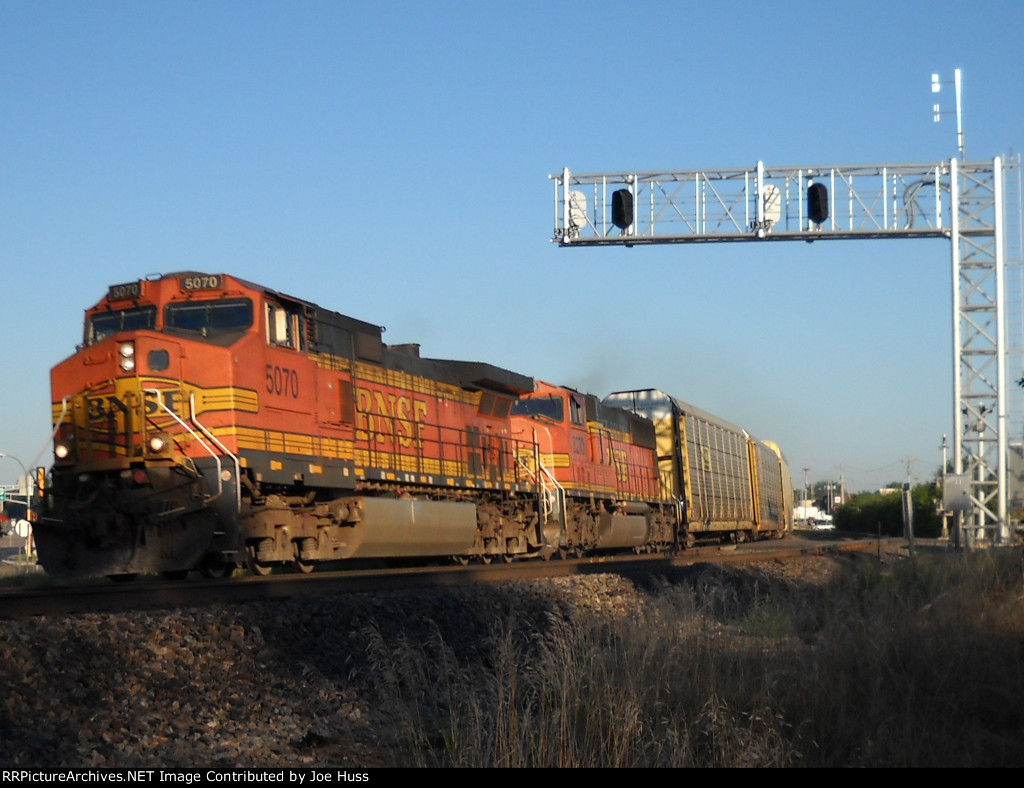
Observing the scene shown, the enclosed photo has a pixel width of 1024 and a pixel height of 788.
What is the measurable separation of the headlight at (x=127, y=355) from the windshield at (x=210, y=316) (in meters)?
0.75

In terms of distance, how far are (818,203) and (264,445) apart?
16.7m

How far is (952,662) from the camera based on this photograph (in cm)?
791

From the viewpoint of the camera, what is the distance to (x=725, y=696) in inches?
285

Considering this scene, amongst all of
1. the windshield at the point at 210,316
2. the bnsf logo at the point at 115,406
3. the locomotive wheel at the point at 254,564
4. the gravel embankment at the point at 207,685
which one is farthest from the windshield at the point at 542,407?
the gravel embankment at the point at 207,685

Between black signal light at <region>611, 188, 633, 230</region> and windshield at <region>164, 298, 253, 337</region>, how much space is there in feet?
44.9

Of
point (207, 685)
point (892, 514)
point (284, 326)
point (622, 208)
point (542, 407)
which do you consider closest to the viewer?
point (207, 685)

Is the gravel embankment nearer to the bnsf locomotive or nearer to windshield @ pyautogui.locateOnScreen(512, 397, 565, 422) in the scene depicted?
the bnsf locomotive

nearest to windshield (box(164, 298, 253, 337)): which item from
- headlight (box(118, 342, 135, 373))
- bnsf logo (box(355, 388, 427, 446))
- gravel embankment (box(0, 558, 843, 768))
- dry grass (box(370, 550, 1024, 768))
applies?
headlight (box(118, 342, 135, 373))

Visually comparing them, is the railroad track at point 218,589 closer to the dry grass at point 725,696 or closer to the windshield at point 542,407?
the dry grass at point 725,696

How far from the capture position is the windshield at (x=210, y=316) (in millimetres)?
13055

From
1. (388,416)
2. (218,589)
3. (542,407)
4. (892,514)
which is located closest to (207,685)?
(218,589)

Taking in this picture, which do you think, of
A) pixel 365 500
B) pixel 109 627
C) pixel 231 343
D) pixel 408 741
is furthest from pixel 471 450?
pixel 408 741

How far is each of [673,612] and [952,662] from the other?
292 cm

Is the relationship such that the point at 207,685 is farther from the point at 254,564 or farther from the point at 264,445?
the point at 254,564
